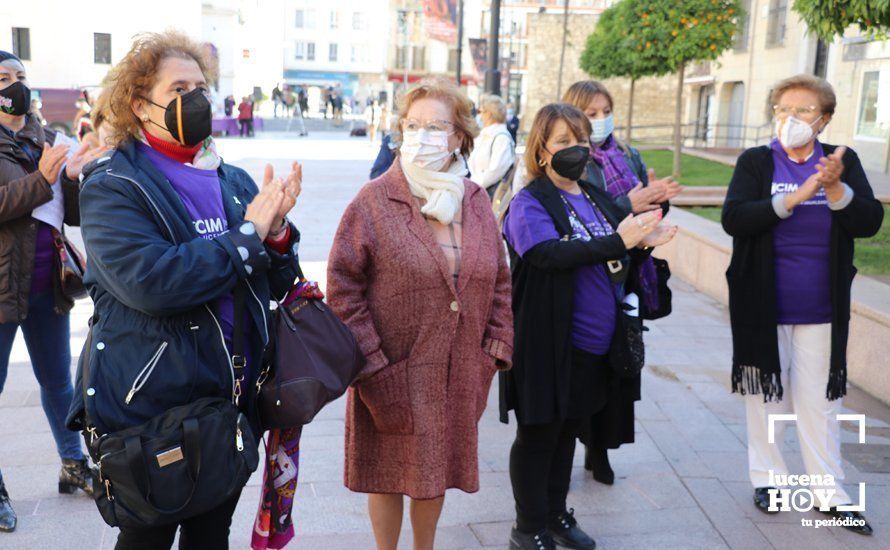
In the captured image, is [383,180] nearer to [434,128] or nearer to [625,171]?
[434,128]

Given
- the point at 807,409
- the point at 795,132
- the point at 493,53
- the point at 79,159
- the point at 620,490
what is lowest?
the point at 620,490

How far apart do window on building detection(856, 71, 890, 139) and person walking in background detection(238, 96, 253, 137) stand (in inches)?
924

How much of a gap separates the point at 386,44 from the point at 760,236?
7912 cm

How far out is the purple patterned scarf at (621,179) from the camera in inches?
167

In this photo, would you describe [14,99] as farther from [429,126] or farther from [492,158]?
[492,158]

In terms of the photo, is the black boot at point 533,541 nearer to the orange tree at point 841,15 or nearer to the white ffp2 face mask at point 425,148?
the white ffp2 face mask at point 425,148

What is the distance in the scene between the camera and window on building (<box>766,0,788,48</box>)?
85.9 ft

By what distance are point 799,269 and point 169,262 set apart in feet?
9.50

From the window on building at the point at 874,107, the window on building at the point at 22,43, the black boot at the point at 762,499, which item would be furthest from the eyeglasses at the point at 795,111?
the window on building at the point at 22,43

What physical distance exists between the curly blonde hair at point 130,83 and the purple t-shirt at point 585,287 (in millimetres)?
1551

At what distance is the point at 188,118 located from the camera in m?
2.56

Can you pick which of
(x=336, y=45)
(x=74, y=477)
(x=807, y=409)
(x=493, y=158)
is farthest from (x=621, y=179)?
(x=336, y=45)

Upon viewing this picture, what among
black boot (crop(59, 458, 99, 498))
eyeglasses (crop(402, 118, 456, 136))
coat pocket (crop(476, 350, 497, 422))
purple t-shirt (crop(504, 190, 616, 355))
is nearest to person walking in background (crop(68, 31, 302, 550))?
eyeglasses (crop(402, 118, 456, 136))

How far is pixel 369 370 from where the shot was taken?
3053mm
